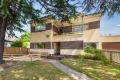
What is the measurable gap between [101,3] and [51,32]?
1067 inches

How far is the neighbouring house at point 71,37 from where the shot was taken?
3167 centimetres

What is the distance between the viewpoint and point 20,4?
19.1m

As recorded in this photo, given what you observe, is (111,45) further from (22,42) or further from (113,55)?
(22,42)

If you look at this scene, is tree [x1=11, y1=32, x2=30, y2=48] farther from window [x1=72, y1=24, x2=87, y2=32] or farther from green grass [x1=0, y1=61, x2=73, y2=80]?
green grass [x1=0, y1=61, x2=73, y2=80]

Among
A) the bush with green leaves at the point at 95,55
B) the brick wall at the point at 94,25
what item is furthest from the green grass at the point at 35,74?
the brick wall at the point at 94,25

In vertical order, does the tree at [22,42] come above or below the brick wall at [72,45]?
above

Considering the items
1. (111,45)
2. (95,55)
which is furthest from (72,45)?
(95,55)

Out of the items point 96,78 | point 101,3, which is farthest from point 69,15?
point 96,78

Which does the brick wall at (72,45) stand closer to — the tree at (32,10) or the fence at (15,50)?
the fence at (15,50)

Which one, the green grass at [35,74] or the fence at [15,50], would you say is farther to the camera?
the fence at [15,50]

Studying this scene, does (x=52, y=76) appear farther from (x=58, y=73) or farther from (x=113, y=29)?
(x=113, y=29)

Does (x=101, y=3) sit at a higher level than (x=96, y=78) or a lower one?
higher

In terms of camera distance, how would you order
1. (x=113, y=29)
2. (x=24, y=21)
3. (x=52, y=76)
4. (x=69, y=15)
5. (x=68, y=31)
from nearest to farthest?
(x=52, y=76), (x=69, y=15), (x=24, y=21), (x=113, y=29), (x=68, y=31)

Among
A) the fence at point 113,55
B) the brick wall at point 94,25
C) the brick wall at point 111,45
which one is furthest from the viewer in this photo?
the brick wall at point 94,25
